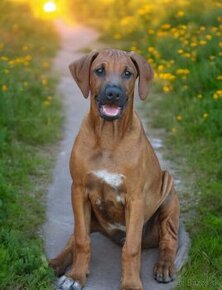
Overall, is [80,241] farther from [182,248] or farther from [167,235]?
[182,248]

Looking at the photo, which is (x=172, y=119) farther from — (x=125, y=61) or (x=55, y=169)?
(x=125, y=61)

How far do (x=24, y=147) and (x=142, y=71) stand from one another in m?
2.70

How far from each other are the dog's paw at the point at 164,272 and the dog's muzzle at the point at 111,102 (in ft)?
3.49

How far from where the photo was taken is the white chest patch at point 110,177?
4.27 metres

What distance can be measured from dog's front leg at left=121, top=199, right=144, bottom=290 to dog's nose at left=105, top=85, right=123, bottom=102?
684 millimetres

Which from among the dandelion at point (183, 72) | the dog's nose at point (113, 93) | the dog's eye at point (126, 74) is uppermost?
the dog's eye at point (126, 74)

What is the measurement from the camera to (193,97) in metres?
8.00

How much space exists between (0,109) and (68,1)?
33.0ft

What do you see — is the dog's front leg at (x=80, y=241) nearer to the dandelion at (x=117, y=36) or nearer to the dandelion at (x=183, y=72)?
the dandelion at (x=183, y=72)

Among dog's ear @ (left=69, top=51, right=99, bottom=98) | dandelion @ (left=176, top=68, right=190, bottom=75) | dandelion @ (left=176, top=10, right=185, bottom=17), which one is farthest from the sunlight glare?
dog's ear @ (left=69, top=51, right=99, bottom=98)

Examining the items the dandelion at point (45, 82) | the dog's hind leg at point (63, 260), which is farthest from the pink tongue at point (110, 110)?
the dandelion at point (45, 82)

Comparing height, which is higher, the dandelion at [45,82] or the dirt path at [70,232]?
the dandelion at [45,82]

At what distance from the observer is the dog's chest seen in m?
4.28

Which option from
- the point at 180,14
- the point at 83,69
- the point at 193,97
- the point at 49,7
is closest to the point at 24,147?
the point at 193,97
